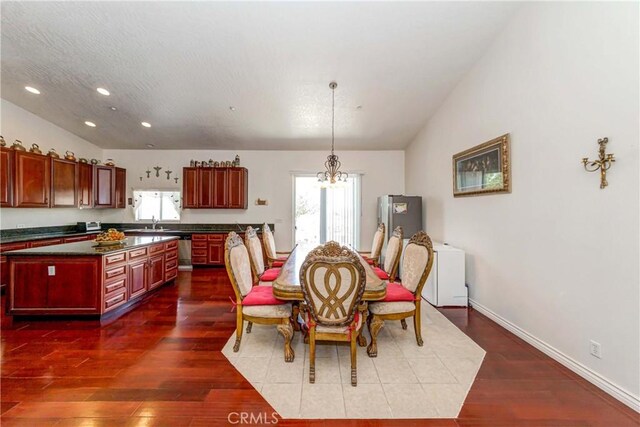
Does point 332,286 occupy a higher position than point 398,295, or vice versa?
point 332,286

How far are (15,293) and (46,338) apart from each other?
808mm

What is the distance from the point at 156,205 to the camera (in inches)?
245

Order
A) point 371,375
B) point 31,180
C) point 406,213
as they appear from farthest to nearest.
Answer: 1. point 406,213
2. point 31,180
3. point 371,375

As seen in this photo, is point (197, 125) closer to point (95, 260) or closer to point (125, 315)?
point (95, 260)

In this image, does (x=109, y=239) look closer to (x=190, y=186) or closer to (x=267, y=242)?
(x=267, y=242)

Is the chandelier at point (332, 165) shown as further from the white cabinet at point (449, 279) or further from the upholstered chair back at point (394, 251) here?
the white cabinet at point (449, 279)

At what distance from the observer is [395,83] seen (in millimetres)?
3703

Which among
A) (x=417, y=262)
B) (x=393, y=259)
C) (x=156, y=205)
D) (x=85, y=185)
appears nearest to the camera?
(x=417, y=262)

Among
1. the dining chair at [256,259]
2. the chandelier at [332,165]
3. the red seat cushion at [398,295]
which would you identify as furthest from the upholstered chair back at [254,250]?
the red seat cushion at [398,295]

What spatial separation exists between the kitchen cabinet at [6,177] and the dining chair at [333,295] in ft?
16.8

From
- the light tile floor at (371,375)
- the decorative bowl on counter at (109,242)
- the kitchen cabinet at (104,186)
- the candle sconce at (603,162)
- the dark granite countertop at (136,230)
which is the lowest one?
the light tile floor at (371,375)

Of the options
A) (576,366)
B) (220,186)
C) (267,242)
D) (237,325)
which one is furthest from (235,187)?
(576,366)

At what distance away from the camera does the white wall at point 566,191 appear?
1.77m

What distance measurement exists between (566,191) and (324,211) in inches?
181
